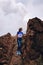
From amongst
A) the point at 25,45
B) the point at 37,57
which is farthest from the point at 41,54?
the point at 25,45

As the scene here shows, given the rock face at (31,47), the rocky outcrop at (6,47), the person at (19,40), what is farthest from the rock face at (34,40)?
the rocky outcrop at (6,47)

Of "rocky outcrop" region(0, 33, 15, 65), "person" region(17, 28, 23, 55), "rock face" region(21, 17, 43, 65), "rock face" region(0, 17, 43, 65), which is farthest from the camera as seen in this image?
"rocky outcrop" region(0, 33, 15, 65)

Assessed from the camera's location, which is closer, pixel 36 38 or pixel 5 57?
pixel 36 38

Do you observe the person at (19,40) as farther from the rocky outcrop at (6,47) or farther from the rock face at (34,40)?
the rocky outcrop at (6,47)

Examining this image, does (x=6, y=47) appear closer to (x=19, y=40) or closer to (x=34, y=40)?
(x=19, y=40)

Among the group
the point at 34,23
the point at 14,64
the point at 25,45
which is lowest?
the point at 14,64

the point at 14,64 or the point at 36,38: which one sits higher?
the point at 36,38

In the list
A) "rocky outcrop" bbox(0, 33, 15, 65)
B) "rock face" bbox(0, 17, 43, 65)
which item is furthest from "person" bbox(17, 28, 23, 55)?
"rocky outcrop" bbox(0, 33, 15, 65)

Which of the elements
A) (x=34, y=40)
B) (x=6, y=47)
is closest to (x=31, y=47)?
(x=34, y=40)

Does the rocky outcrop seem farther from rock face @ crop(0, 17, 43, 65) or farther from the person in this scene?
the person

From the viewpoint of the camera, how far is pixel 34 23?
4306cm

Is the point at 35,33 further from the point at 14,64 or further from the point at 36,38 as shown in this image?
the point at 14,64

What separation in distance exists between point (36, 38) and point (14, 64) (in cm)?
558

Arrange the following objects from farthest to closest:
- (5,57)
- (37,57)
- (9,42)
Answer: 1. (9,42)
2. (5,57)
3. (37,57)
